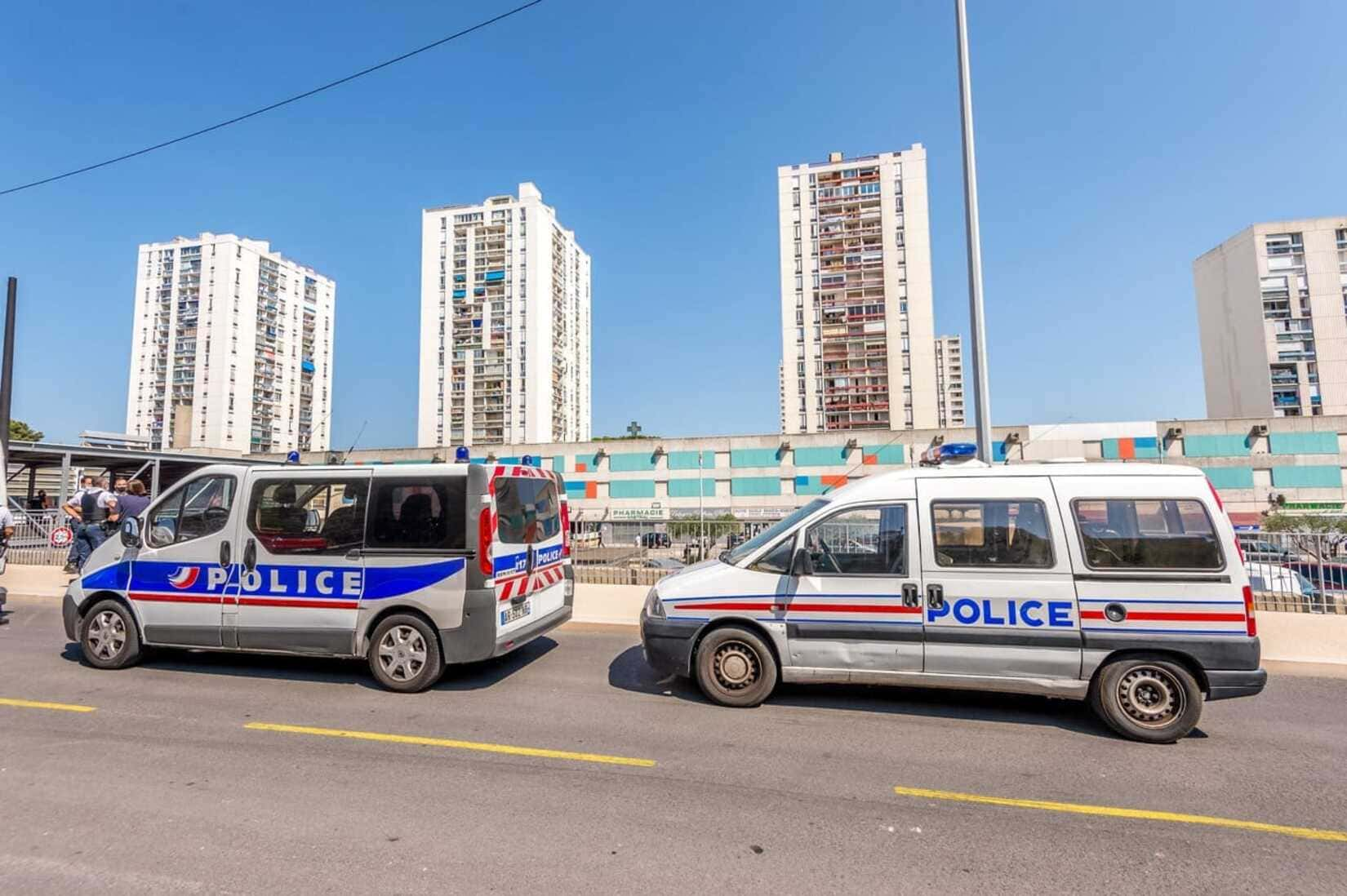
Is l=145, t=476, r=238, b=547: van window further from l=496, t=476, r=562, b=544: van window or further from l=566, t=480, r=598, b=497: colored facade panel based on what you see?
l=566, t=480, r=598, b=497: colored facade panel

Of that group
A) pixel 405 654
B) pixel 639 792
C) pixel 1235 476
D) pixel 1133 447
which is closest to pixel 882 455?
pixel 1133 447

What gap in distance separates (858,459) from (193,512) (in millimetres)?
46933

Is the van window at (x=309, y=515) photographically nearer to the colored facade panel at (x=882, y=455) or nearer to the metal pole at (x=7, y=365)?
the metal pole at (x=7, y=365)

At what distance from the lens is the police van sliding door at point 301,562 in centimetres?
614

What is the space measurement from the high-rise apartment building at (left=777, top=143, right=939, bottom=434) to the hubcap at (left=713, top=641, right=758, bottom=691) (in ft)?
226

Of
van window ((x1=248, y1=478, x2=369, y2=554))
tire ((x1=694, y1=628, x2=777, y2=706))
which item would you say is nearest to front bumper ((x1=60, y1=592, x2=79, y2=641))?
van window ((x1=248, y1=478, x2=369, y2=554))

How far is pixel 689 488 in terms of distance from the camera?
171 ft

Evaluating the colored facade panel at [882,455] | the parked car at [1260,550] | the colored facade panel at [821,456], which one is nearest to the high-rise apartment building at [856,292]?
the colored facade panel at [821,456]

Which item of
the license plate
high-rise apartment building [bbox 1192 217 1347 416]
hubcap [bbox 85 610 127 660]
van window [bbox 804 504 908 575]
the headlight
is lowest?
hubcap [bbox 85 610 127 660]

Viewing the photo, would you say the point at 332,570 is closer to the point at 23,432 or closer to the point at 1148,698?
the point at 1148,698

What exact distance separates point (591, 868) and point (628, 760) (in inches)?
52.6

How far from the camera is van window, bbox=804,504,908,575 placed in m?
5.45

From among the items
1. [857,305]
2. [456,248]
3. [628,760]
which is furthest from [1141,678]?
[456,248]

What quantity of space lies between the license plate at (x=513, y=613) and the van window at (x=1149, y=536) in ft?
16.5
